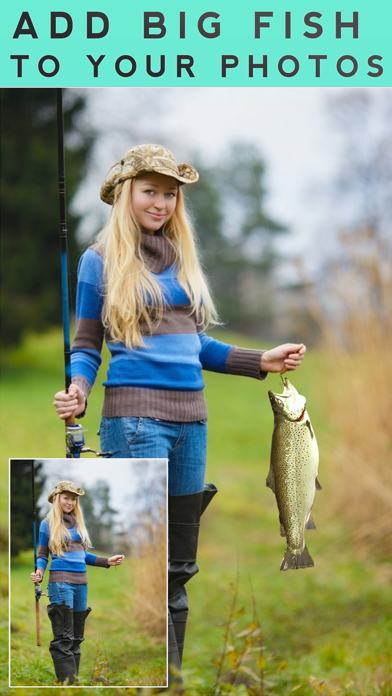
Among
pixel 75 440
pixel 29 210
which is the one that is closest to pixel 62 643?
pixel 75 440

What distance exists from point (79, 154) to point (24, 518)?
456 inches

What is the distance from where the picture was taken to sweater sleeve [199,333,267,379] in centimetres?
261

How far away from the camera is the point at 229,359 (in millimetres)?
2650

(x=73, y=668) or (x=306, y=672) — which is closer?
(x=73, y=668)

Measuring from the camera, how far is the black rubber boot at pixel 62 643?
90.8 inches

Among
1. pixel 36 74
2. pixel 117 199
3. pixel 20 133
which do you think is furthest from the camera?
pixel 20 133

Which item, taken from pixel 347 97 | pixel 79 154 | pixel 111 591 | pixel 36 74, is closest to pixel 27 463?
pixel 111 591

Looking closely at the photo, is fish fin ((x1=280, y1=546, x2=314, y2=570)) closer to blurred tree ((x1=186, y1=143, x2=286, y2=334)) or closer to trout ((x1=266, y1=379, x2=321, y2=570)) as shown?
trout ((x1=266, y1=379, x2=321, y2=570))

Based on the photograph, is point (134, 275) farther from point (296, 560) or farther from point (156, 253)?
point (296, 560)

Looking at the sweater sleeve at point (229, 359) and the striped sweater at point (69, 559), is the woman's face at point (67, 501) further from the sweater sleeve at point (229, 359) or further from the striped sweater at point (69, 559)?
the sweater sleeve at point (229, 359)

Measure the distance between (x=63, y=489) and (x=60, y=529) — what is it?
0.13 metres

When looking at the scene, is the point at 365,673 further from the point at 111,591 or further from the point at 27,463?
the point at 27,463

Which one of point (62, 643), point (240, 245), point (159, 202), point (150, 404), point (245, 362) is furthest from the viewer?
point (240, 245)

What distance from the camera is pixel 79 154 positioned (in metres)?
13.1
